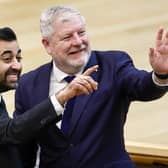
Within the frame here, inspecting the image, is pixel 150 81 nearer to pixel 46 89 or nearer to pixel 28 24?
pixel 46 89

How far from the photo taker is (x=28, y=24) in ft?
12.8

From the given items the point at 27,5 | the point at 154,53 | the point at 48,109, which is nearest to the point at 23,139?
the point at 48,109

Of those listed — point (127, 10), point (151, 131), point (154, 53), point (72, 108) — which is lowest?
point (151, 131)

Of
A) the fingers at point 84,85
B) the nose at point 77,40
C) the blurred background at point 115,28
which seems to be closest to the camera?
the fingers at point 84,85

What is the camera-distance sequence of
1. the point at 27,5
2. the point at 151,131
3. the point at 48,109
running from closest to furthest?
the point at 48,109 → the point at 151,131 → the point at 27,5

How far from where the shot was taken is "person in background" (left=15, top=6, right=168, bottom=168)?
149cm

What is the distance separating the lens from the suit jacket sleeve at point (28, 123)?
4.49 ft

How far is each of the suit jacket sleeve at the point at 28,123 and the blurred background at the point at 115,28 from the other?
1.31 m

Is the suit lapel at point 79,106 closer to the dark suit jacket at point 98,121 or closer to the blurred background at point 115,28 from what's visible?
the dark suit jacket at point 98,121

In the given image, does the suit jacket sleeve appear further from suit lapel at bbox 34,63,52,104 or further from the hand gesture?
the hand gesture

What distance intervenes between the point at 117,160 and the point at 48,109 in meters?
0.28

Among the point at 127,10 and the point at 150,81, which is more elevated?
the point at 150,81

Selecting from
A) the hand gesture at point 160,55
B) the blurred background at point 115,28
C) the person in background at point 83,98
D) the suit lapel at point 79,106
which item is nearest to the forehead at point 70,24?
the person in background at point 83,98

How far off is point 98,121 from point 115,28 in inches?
91.4
